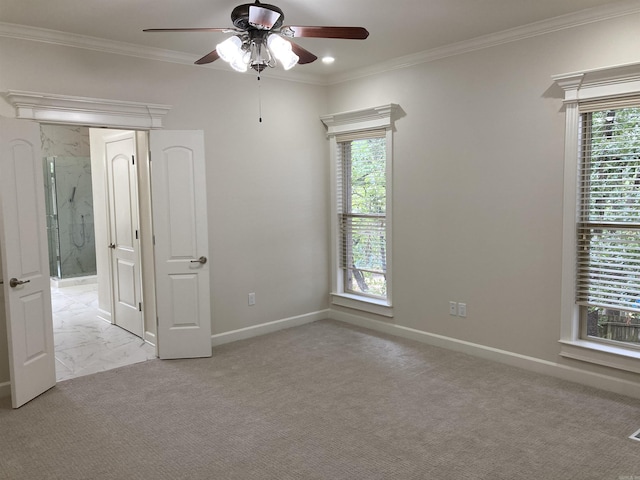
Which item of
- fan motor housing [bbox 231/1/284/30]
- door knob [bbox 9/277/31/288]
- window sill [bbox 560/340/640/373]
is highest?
fan motor housing [bbox 231/1/284/30]

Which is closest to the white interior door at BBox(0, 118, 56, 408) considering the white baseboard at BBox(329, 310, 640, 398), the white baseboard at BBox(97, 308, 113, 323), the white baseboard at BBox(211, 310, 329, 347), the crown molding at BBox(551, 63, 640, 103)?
the white baseboard at BBox(211, 310, 329, 347)

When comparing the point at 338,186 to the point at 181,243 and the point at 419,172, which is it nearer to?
the point at 419,172

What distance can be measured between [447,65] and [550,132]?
1.18m

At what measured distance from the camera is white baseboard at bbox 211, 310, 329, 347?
5.03 m

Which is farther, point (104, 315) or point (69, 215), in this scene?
point (69, 215)

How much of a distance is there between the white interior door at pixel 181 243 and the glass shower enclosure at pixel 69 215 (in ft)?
15.8

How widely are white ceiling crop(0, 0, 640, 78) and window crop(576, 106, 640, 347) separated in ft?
2.79

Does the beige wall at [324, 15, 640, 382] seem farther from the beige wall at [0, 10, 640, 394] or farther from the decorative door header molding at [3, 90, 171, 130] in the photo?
the decorative door header molding at [3, 90, 171, 130]

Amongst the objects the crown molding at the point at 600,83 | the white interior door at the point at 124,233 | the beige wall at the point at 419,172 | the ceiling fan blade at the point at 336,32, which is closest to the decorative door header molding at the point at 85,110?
the beige wall at the point at 419,172

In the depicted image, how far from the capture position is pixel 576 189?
12.3ft

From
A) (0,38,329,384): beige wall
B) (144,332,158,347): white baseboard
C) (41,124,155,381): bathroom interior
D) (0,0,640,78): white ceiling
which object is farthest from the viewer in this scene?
(41,124,155,381): bathroom interior

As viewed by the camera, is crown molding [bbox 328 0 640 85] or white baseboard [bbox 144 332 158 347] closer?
crown molding [bbox 328 0 640 85]

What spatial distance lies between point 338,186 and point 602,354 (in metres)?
3.10

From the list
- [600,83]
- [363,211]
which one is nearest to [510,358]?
[363,211]
